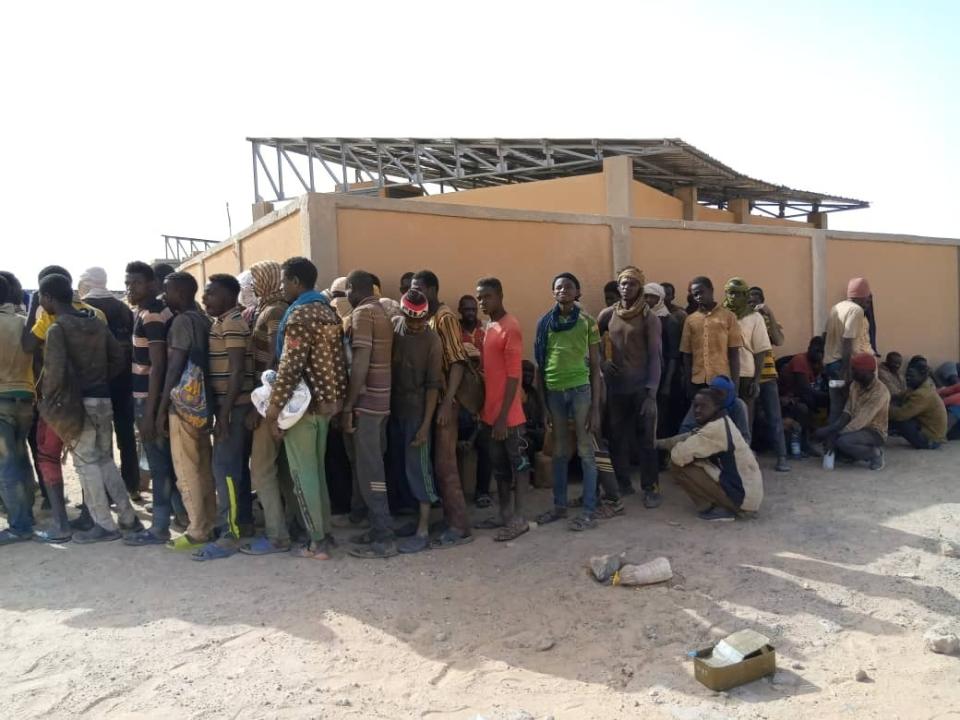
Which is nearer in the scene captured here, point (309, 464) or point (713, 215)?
point (309, 464)

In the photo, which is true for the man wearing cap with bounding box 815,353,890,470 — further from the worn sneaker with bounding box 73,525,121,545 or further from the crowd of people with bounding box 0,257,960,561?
the worn sneaker with bounding box 73,525,121,545

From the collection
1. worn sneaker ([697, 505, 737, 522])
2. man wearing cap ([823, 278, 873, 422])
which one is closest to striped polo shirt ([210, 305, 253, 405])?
worn sneaker ([697, 505, 737, 522])

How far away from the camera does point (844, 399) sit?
712cm

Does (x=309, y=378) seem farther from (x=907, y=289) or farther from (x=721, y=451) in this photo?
(x=907, y=289)

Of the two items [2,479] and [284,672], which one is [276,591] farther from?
[2,479]

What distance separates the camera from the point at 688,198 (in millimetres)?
13859

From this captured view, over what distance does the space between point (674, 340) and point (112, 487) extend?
4.82 meters

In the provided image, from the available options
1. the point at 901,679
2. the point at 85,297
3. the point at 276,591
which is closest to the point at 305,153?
the point at 85,297

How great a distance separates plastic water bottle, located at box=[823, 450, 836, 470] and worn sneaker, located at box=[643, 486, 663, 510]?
82.9 inches

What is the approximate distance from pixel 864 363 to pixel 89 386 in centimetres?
687

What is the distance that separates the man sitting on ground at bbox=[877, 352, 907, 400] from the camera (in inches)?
305

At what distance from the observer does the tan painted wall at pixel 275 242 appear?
5.98 metres

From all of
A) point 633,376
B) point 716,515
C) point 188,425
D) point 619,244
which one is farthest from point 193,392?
point 619,244

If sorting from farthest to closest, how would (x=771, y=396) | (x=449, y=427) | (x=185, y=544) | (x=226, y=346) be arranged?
(x=771, y=396), (x=449, y=427), (x=185, y=544), (x=226, y=346)
